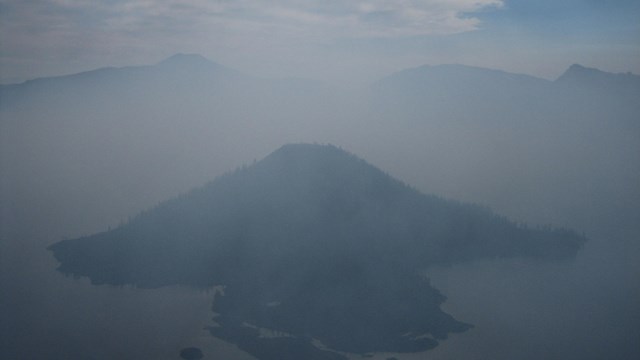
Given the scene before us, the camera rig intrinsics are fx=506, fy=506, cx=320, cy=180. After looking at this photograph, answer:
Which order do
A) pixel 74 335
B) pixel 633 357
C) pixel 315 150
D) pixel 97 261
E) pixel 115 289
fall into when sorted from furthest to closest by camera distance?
pixel 315 150
pixel 97 261
pixel 115 289
pixel 74 335
pixel 633 357

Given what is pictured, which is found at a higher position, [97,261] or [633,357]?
[633,357]

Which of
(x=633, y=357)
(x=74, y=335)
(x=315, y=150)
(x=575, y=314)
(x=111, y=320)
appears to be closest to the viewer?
(x=633, y=357)

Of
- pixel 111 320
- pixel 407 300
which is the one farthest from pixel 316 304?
pixel 111 320

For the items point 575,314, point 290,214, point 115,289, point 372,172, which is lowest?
point 115,289

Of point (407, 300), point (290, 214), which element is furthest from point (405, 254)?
point (290, 214)

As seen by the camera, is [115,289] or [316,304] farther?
[115,289]

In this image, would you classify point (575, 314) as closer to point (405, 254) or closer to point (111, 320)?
point (405, 254)

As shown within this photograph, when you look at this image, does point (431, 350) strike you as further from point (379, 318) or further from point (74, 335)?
point (74, 335)
